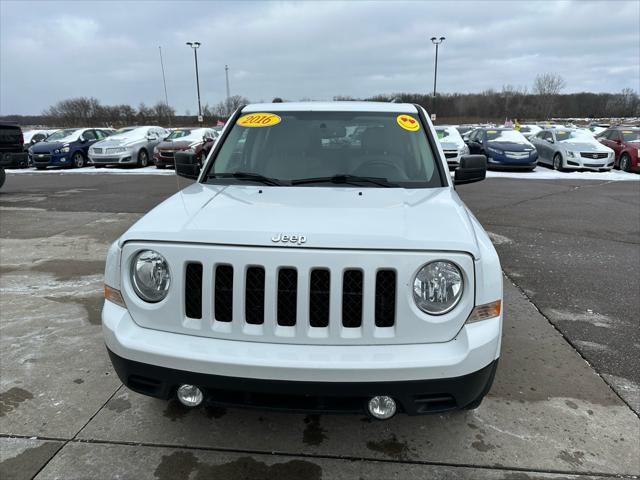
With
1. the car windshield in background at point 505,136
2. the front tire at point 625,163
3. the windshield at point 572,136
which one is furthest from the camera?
the car windshield in background at point 505,136

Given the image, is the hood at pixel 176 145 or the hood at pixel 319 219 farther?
the hood at pixel 176 145

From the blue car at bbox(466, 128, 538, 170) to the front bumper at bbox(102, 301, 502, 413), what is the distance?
16.1 metres

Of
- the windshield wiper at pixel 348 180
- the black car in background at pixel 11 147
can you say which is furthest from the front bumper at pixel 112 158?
the windshield wiper at pixel 348 180

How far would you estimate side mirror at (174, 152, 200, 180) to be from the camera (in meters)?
4.03

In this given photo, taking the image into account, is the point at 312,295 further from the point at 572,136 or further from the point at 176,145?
the point at 572,136

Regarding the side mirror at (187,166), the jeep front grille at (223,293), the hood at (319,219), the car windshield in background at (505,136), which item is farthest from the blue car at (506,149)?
the jeep front grille at (223,293)

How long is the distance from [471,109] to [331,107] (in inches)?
3275

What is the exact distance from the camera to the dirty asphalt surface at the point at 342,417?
2480 mm

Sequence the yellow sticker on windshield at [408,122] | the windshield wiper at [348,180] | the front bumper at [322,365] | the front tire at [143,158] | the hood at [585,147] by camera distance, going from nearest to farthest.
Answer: the front bumper at [322,365] → the windshield wiper at [348,180] → the yellow sticker on windshield at [408,122] → the hood at [585,147] → the front tire at [143,158]

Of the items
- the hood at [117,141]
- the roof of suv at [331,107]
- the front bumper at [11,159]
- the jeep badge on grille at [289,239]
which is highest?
the roof of suv at [331,107]

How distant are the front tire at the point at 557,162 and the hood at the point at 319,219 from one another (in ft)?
53.4

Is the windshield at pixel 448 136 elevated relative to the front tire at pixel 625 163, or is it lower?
elevated

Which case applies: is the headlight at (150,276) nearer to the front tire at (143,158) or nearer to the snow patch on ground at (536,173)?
the snow patch on ground at (536,173)

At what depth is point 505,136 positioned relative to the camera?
18.1m
